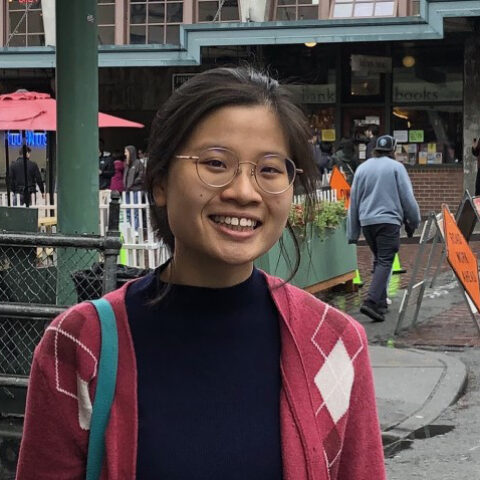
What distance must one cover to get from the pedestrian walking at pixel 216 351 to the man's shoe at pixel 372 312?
788 centimetres

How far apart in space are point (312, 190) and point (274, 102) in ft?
0.83

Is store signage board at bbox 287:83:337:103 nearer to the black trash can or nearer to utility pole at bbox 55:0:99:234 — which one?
utility pole at bbox 55:0:99:234

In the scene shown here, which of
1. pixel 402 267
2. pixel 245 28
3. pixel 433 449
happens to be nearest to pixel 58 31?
pixel 433 449

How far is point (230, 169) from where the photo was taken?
1.67 m

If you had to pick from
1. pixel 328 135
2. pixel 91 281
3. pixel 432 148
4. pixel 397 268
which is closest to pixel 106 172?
pixel 328 135

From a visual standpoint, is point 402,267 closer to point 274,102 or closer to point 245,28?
point 245,28

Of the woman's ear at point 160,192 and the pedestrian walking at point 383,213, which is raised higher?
the woman's ear at point 160,192

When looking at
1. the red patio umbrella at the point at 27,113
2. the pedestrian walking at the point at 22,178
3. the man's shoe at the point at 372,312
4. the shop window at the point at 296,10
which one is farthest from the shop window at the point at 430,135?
the man's shoe at the point at 372,312

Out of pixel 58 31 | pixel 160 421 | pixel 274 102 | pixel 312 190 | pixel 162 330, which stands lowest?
pixel 160 421

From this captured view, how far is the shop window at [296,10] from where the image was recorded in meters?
20.2

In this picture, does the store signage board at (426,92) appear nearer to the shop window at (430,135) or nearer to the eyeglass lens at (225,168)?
the shop window at (430,135)

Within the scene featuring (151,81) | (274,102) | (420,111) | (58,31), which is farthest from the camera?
(151,81)

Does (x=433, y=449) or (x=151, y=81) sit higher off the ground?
(x=151, y=81)

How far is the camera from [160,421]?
162 centimetres
